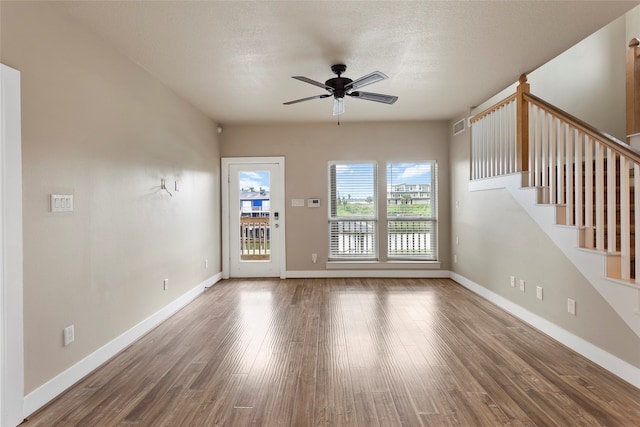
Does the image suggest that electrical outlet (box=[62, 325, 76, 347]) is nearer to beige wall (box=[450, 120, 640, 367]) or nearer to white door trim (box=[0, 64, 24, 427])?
white door trim (box=[0, 64, 24, 427])

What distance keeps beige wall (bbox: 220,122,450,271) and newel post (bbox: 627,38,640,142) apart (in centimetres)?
252

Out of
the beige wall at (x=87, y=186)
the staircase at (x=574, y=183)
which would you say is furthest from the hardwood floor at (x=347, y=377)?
the staircase at (x=574, y=183)

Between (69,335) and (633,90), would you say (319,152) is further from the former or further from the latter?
(69,335)

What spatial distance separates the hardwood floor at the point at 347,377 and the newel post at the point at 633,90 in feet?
7.55

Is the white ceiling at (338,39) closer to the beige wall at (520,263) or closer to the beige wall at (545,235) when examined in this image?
the beige wall at (545,235)

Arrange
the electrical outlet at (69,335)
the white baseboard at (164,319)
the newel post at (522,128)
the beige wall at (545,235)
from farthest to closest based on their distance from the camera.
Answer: the newel post at (522,128) < the beige wall at (545,235) < the electrical outlet at (69,335) < the white baseboard at (164,319)

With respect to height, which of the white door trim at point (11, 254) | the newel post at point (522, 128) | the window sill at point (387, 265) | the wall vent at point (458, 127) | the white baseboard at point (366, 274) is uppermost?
the wall vent at point (458, 127)

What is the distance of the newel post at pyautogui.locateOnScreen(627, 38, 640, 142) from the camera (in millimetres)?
3154

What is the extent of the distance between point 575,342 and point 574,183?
1541mm

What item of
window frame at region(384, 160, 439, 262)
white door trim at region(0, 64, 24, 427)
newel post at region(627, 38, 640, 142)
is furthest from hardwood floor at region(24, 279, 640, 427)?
newel post at region(627, 38, 640, 142)

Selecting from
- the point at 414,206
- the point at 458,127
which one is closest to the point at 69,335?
the point at 414,206

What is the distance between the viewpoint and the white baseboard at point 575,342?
2264 millimetres

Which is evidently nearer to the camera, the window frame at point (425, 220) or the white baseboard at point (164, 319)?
the white baseboard at point (164, 319)

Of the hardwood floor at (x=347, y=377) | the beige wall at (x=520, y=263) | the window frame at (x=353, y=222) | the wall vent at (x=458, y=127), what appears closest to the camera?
the hardwood floor at (x=347, y=377)
